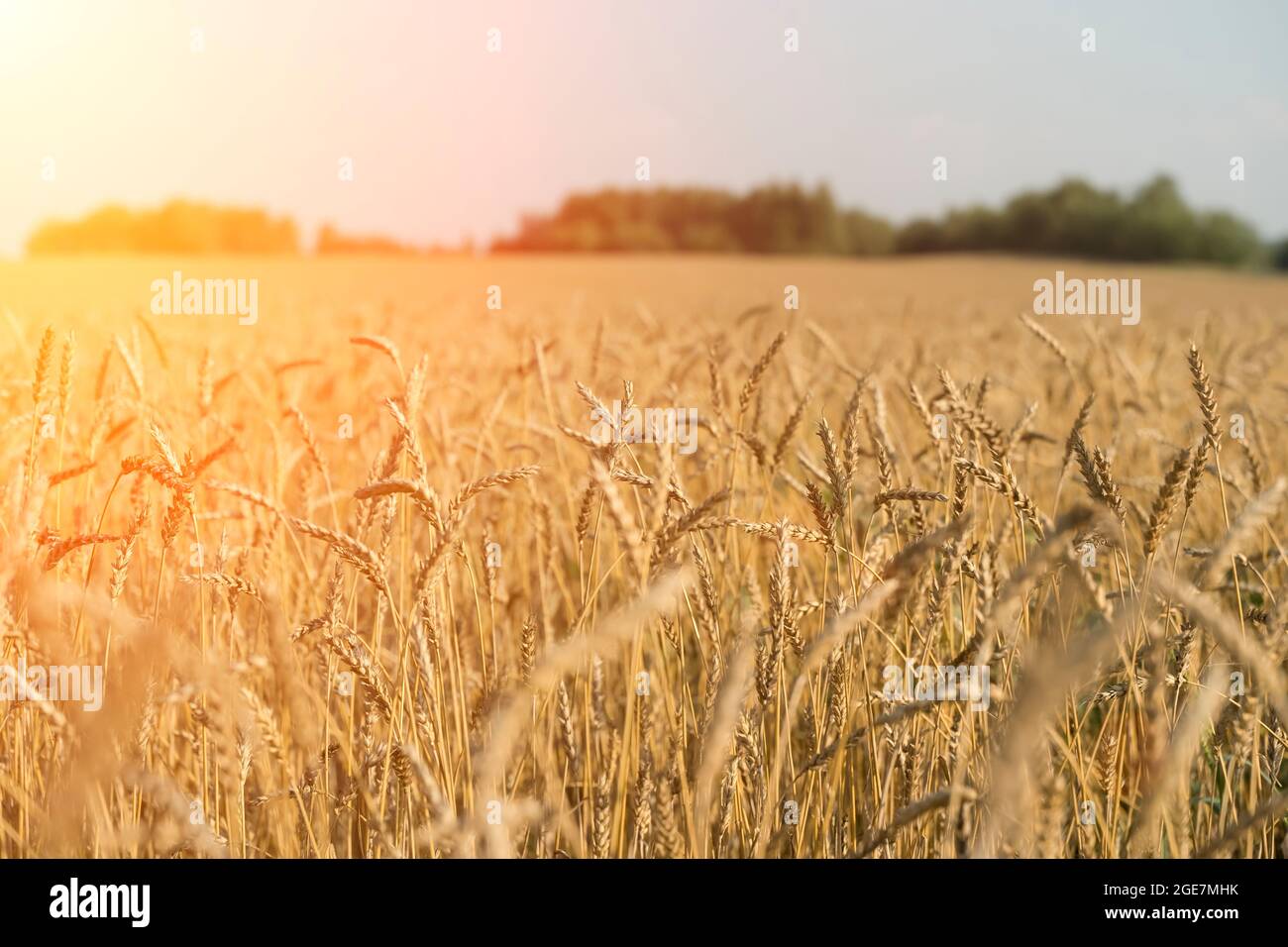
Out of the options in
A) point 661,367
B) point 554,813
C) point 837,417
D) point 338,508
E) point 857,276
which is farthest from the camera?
point 857,276

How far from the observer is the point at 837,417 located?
457 cm

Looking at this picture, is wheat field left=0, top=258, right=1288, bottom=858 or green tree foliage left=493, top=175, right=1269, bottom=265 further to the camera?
green tree foliage left=493, top=175, right=1269, bottom=265

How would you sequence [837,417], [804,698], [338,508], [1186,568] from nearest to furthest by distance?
[804,698] < [1186,568] < [338,508] < [837,417]

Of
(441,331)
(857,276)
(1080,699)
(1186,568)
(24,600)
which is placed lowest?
(1080,699)

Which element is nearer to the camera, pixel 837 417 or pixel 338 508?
pixel 338 508

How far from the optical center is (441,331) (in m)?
7.76

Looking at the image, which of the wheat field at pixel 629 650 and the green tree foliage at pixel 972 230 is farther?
the green tree foliage at pixel 972 230

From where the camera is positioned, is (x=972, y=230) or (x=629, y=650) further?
(x=972, y=230)
